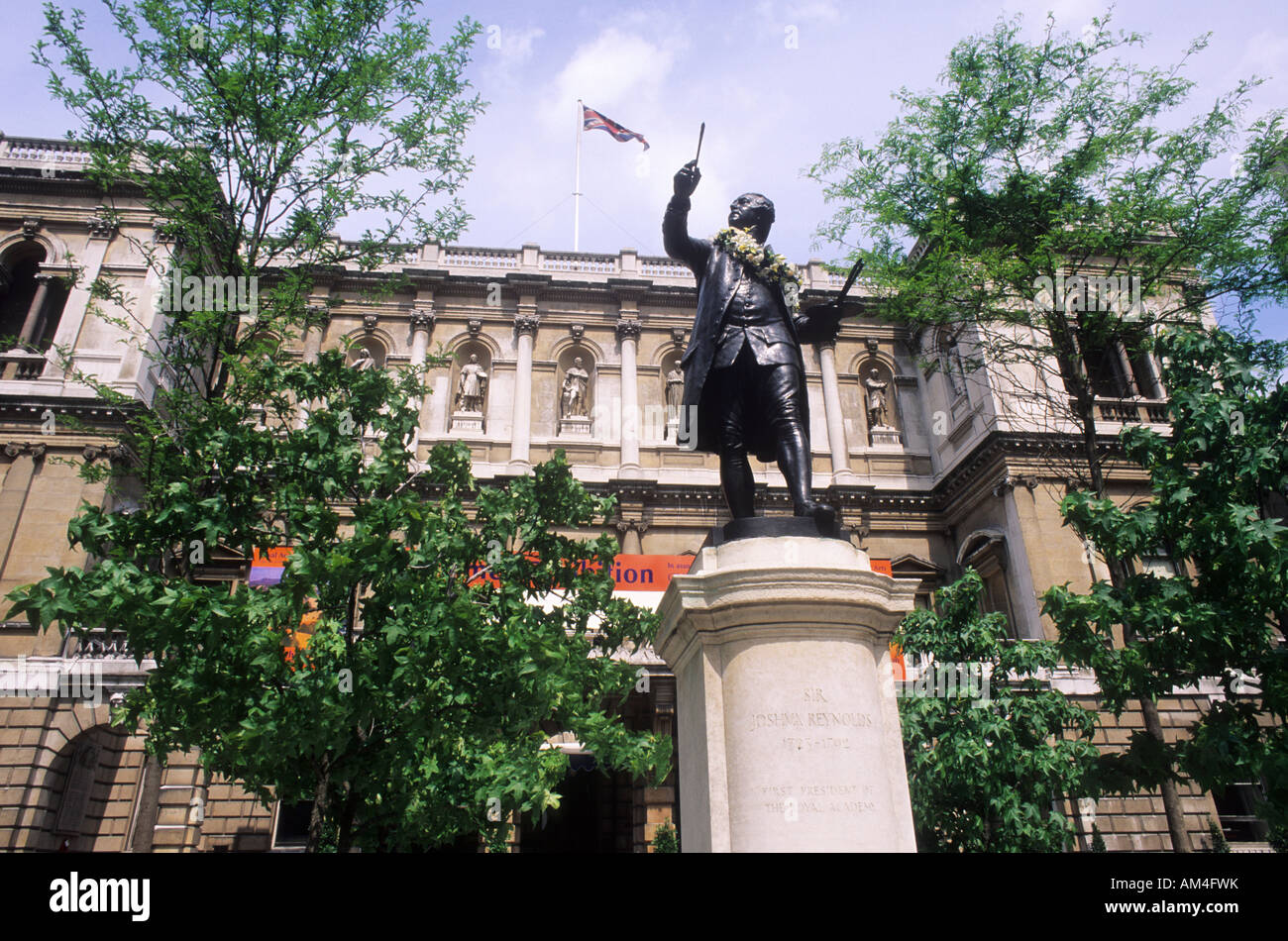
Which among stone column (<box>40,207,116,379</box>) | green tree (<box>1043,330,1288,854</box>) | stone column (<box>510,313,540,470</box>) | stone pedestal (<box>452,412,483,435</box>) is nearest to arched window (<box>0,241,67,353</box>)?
stone column (<box>40,207,116,379</box>)

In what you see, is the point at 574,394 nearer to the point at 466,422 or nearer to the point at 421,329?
the point at 466,422

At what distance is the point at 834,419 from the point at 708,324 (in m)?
20.5

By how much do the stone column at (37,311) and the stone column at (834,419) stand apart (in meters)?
23.1

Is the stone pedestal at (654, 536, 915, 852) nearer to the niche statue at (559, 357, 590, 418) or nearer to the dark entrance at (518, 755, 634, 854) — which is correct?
the dark entrance at (518, 755, 634, 854)

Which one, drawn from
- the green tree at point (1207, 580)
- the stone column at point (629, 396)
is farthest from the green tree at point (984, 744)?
the stone column at point (629, 396)

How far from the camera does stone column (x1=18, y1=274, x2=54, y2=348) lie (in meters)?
22.9

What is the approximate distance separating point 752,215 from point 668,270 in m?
22.1

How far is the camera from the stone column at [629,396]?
81.9 ft

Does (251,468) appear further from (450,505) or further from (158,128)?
(158,128)

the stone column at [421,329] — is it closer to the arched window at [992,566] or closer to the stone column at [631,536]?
the stone column at [631,536]

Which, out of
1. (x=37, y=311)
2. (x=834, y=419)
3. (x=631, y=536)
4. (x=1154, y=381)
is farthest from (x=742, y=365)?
(x=37, y=311)

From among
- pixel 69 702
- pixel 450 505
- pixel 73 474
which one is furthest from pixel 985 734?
pixel 73 474
